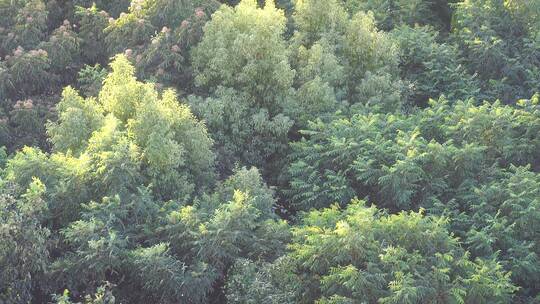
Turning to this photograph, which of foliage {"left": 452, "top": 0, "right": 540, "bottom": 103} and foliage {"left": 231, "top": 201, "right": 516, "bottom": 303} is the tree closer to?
foliage {"left": 231, "top": 201, "right": 516, "bottom": 303}

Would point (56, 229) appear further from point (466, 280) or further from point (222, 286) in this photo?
point (466, 280)

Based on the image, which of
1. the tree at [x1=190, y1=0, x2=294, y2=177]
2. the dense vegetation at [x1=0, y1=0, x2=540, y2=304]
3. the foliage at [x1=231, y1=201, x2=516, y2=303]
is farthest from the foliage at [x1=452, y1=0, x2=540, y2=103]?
the foliage at [x1=231, y1=201, x2=516, y2=303]

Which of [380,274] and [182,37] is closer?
[380,274]

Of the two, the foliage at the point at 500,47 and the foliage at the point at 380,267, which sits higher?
the foliage at the point at 500,47

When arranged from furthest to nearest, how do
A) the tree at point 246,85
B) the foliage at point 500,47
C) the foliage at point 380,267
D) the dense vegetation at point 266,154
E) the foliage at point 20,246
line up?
the foliage at point 500,47
the tree at point 246,85
the dense vegetation at point 266,154
the foliage at point 380,267
the foliage at point 20,246

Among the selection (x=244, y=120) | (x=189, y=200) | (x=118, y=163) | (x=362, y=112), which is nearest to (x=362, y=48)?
(x=362, y=112)

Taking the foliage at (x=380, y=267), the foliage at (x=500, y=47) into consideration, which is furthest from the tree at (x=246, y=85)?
the foliage at (x=500, y=47)

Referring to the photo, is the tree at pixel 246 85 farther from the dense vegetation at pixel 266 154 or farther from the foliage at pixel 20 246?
the foliage at pixel 20 246

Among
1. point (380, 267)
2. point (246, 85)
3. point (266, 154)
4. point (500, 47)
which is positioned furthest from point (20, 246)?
point (500, 47)
